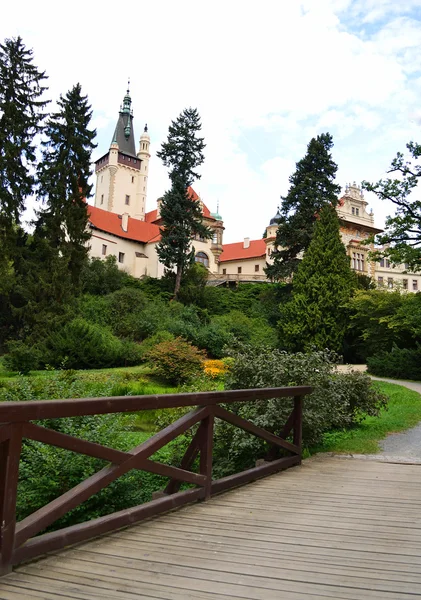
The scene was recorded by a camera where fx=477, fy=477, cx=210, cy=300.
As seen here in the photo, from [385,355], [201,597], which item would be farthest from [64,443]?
[385,355]

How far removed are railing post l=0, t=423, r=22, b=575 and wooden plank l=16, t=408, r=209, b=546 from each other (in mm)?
73

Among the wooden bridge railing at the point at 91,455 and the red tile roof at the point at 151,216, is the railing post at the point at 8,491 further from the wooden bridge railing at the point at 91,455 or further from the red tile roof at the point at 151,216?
the red tile roof at the point at 151,216

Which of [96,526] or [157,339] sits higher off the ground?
[157,339]

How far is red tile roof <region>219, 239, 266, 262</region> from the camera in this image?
200ft

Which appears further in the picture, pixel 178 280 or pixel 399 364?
pixel 178 280

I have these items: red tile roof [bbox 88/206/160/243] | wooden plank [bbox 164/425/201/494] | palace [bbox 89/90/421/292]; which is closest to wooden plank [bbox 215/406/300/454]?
wooden plank [bbox 164/425/201/494]

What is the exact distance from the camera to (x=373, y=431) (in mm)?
9062

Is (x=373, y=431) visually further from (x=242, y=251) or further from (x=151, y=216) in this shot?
(x=151, y=216)

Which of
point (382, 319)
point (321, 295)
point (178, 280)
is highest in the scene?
point (178, 280)

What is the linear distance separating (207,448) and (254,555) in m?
1.39

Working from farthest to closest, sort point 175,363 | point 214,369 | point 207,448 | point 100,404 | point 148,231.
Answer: point 148,231, point 175,363, point 214,369, point 207,448, point 100,404

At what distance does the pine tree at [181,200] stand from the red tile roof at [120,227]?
12.0 m

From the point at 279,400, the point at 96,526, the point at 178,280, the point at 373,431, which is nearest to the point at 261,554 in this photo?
the point at 96,526

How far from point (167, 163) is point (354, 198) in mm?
22821
